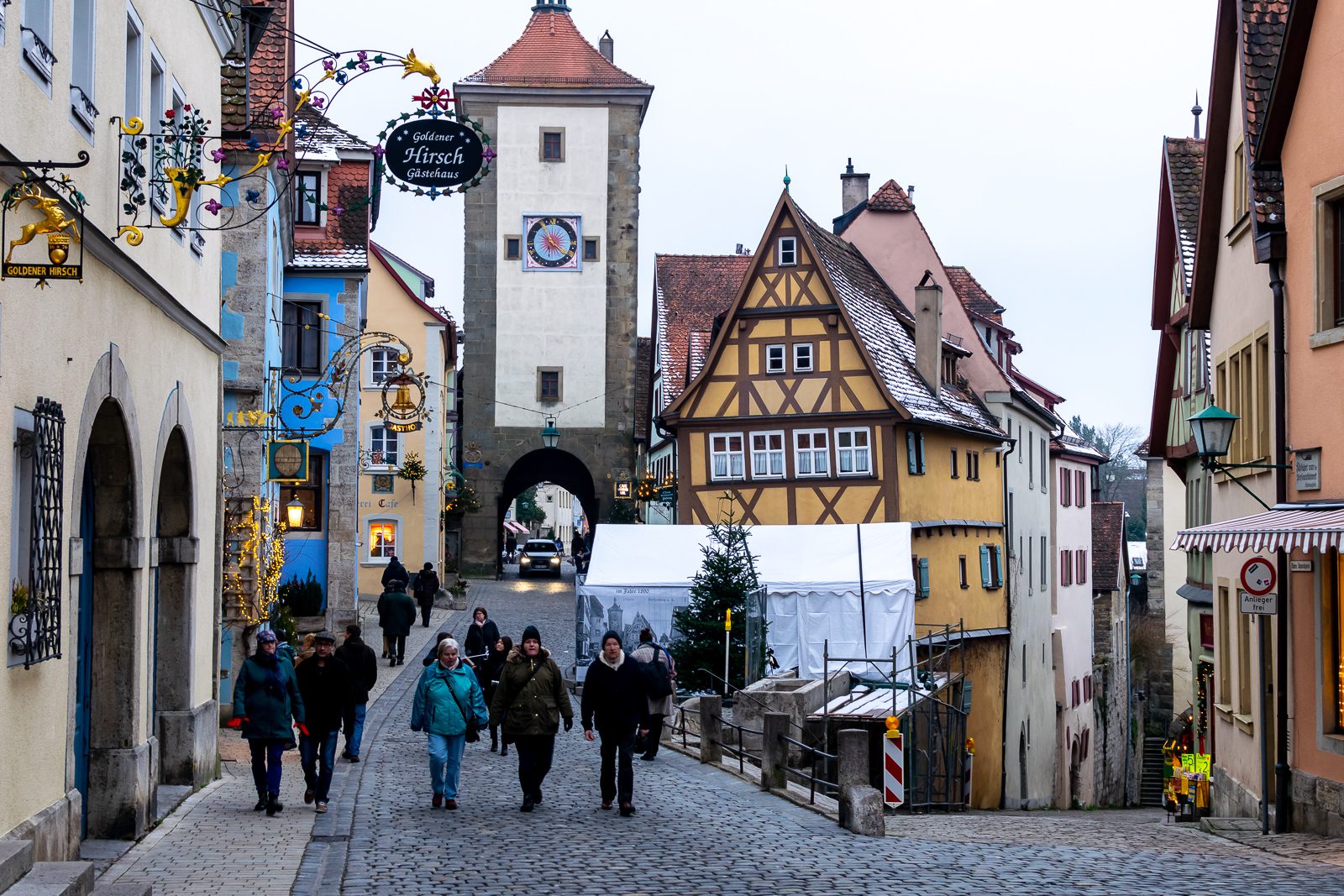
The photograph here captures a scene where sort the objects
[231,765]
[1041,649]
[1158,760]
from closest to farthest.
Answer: [231,765] → [1041,649] → [1158,760]

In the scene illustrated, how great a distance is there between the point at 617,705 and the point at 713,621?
540 inches

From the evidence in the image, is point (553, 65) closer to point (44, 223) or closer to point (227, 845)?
point (227, 845)

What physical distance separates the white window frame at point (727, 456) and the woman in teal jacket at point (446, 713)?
21.5 m

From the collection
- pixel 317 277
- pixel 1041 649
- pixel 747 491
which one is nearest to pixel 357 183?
pixel 317 277

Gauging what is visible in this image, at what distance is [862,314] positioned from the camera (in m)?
37.2

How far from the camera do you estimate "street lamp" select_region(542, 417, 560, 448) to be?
184 feet

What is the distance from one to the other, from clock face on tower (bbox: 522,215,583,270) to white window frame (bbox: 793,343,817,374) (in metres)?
22.9

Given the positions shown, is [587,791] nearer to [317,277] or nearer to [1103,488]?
[317,277]

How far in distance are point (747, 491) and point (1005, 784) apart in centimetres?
973

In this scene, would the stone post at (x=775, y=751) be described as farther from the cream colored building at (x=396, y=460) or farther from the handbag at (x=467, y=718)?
the cream colored building at (x=396, y=460)

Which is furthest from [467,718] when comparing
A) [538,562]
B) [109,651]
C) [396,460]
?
[538,562]

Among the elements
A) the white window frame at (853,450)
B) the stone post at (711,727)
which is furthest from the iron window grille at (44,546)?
the white window frame at (853,450)

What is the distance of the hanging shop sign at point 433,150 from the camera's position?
1340cm

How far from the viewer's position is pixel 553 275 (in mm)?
58094
